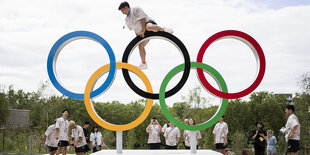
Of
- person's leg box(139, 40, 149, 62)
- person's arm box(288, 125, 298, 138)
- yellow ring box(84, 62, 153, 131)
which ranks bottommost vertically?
person's arm box(288, 125, 298, 138)

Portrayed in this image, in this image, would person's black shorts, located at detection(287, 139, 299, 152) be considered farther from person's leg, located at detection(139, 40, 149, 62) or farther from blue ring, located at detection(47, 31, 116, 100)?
blue ring, located at detection(47, 31, 116, 100)

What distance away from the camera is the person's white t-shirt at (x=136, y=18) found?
7.80 meters

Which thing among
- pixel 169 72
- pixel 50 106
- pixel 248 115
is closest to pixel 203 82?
pixel 169 72

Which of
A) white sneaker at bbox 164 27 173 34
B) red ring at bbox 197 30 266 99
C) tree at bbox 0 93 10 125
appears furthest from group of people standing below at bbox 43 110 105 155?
tree at bbox 0 93 10 125

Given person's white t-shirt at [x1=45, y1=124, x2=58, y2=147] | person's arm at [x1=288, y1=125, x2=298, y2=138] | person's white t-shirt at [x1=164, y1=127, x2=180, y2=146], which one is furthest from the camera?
person's white t-shirt at [x1=164, y1=127, x2=180, y2=146]

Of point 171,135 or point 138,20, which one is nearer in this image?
point 138,20

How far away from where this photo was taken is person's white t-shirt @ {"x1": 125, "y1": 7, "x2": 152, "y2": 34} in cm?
780

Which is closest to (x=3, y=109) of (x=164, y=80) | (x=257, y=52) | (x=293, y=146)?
(x=164, y=80)

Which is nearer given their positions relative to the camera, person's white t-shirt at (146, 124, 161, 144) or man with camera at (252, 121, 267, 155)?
man with camera at (252, 121, 267, 155)

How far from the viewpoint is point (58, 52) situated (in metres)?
8.16

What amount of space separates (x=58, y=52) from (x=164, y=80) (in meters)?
2.89

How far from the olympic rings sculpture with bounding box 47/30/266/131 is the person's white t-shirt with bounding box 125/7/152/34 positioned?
26 centimetres

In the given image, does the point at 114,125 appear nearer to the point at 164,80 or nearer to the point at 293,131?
the point at 164,80

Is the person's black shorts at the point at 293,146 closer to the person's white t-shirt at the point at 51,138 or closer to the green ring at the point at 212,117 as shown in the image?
the green ring at the point at 212,117
